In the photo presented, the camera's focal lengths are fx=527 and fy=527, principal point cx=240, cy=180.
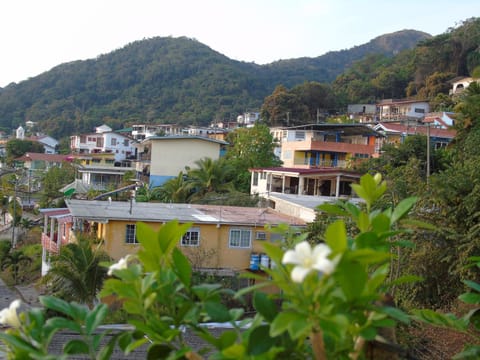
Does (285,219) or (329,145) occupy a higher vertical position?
(329,145)

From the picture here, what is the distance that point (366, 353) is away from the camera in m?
1.84

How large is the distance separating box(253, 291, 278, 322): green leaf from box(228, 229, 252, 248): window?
1798cm

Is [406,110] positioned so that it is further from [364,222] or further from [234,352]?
[234,352]

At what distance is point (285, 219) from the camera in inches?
795

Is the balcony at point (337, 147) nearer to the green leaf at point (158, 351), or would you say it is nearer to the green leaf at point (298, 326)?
the green leaf at point (158, 351)

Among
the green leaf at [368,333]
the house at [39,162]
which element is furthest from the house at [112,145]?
the green leaf at [368,333]

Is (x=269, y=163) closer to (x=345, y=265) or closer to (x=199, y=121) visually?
(x=345, y=265)

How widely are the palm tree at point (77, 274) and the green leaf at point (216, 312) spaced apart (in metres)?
13.7

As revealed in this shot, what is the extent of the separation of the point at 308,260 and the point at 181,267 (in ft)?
1.80

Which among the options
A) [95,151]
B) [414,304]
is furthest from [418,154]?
[95,151]

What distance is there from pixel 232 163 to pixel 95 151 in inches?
1331

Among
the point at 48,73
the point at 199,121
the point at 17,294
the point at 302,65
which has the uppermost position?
the point at 302,65

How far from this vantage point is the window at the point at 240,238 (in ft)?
64.1

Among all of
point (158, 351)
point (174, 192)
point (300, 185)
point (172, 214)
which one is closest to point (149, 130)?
point (174, 192)
